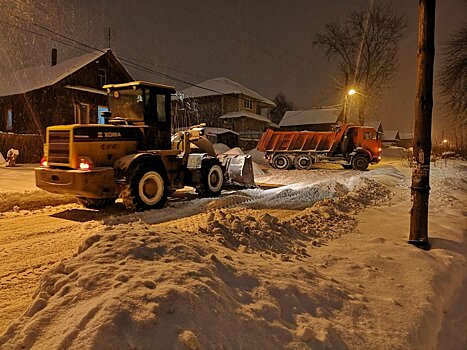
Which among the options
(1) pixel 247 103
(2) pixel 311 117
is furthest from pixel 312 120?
(1) pixel 247 103

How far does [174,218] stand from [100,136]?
→ 2441 millimetres

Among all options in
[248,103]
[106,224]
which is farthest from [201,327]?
[248,103]

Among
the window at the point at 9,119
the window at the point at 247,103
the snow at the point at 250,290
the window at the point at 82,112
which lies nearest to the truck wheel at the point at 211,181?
the snow at the point at 250,290

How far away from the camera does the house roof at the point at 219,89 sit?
42.4 metres

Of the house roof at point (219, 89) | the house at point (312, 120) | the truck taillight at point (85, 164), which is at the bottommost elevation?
the truck taillight at point (85, 164)

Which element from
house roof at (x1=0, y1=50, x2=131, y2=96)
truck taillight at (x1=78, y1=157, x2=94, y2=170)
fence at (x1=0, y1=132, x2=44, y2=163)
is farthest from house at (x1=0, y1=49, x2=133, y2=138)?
truck taillight at (x1=78, y1=157, x2=94, y2=170)

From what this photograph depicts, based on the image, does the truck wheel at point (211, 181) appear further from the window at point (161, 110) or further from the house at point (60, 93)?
the house at point (60, 93)

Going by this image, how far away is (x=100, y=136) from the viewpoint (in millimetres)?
8258

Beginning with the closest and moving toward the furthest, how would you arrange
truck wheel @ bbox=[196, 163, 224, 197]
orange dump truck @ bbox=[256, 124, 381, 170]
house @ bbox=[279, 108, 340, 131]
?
truck wheel @ bbox=[196, 163, 224, 197]
orange dump truck @ bbox=[256, 124, 381, 170]
house @ bbox=[279, 108, 340, 131]

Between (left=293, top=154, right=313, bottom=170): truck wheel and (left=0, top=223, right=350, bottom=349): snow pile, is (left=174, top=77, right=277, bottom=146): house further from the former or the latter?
(left=0, top=223, right=350, bottom=349): snow pile

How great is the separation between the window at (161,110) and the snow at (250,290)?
376 centimetres

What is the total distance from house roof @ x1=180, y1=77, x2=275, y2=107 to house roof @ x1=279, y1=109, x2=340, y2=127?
11.3m

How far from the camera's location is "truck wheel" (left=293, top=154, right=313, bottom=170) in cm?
2331

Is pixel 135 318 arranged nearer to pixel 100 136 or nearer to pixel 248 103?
pixel 100 136
